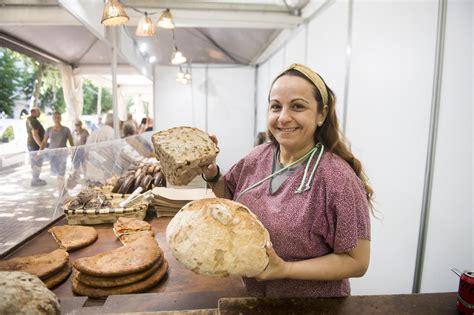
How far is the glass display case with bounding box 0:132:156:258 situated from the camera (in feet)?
6.35

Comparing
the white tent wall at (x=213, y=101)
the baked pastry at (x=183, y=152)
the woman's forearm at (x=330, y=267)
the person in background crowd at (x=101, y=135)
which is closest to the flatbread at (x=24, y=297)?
the baked pastry at (x=183, y=152)

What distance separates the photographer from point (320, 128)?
1385 mm

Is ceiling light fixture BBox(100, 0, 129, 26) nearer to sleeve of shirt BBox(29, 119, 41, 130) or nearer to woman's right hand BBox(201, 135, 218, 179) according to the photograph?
woman's right hand BBox(201, 135, 218, 179)

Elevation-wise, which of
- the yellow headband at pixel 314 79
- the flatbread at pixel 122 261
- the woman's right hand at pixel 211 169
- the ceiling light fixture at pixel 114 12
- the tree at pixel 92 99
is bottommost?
the flatbread at pixel 122 261

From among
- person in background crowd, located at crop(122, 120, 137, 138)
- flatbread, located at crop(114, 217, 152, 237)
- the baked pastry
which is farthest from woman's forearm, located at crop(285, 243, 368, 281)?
person in background crowd, located at crop(122, 120, 137, 138)

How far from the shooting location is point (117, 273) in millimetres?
1414

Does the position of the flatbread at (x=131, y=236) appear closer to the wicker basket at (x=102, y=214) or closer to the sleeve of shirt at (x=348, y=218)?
the wicker basket at (x=102, y=214)

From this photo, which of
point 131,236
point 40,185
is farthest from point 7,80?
point 131,236

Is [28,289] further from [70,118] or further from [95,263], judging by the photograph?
[70,118]

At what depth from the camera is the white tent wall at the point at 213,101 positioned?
10.0m

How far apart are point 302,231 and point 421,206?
1479mm

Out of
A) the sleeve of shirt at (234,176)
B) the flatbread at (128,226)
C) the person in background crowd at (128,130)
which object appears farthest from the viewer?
the person in background crowd at (128,130)

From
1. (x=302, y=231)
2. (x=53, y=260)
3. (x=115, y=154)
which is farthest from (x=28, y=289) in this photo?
(x=115, y=154)

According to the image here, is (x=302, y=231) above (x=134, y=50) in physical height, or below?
below
